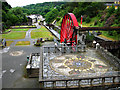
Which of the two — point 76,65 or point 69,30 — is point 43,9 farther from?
point 76,65

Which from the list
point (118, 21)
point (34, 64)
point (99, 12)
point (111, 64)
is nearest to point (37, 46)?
point (34, 64)

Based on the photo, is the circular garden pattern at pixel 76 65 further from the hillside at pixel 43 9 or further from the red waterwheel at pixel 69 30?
the hillside at pixel 43 9

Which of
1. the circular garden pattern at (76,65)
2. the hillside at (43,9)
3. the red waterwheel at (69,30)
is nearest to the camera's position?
the circular garden pattern at (76,65)

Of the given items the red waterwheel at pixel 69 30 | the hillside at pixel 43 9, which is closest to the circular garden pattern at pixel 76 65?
the red waterwheel at pixel 69 30

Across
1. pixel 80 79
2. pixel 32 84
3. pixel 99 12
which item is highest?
pixel 99 12

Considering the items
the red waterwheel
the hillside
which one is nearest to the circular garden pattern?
the red waterwheel

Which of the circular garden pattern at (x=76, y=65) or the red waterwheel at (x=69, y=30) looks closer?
the circular garden pattern at (x=76, y=65)

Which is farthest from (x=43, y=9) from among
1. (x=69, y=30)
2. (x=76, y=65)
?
(x=76, y=65)

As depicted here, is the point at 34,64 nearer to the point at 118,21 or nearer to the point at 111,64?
the point at 111,64

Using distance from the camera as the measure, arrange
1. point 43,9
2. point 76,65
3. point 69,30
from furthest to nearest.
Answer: point 43,9 → point 69,30 → point 76,65

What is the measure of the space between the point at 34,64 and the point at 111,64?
822 cm

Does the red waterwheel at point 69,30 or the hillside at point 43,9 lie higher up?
the hillside at point 43,9

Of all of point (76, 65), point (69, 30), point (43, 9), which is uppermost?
point (43, 9)

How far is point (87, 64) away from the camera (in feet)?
44.7
